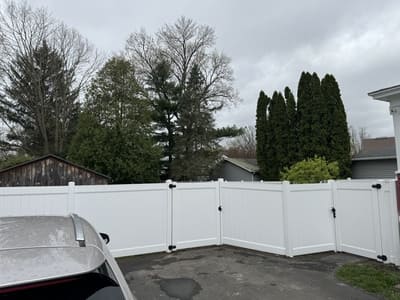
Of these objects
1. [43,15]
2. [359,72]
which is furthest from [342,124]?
[43,15]

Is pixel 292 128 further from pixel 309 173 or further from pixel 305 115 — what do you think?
pixel 309 173

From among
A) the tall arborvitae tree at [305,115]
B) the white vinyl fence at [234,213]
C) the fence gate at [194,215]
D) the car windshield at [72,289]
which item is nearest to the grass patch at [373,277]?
the white vinyl fence at [234,213]

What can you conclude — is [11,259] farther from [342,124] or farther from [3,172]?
[342,124]

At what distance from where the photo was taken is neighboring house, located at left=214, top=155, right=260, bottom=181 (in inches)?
848

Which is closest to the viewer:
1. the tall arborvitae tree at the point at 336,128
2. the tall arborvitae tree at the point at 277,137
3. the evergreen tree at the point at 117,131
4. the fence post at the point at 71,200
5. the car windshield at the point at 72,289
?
the car windshield at the point at 72,289

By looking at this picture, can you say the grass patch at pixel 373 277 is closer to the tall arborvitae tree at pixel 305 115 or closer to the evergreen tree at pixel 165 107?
the tall arborvitae tree at pixel 305 115

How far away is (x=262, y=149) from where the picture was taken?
20.0 metres

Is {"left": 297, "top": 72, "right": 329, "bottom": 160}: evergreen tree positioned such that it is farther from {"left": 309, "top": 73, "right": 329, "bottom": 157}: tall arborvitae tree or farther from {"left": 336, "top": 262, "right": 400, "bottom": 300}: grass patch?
{"left": 336, "top": 262, "right": 400, "bottom": 300}: grass patch

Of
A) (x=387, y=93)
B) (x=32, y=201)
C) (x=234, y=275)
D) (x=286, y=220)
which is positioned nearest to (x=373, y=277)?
(x=286, y=220)

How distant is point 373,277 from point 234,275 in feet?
6.88

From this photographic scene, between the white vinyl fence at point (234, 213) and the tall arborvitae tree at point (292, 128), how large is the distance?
1209cm

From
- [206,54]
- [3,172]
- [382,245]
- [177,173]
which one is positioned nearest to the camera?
[382,245]

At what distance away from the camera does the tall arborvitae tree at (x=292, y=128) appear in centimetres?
1797

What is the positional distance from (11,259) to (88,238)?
1.34 feet
